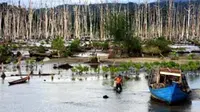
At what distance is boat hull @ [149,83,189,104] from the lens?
39.8 metres

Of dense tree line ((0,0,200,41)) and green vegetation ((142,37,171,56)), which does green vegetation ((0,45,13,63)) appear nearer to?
green vegetation ((142,37,171,56))

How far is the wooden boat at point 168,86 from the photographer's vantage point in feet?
131

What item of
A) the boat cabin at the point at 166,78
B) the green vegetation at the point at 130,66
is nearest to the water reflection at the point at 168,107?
the boat cabin at the point at 166,78

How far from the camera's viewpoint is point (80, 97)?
45.1 m

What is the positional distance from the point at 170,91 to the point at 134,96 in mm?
6488

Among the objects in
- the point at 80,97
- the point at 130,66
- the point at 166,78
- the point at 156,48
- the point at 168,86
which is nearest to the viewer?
the point at 168,86

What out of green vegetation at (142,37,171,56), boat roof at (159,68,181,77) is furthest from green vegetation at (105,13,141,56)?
boat roof at (159,68,181,77)

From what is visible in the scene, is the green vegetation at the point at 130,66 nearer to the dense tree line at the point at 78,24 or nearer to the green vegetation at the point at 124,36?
the green vegetation at the point at 124,36

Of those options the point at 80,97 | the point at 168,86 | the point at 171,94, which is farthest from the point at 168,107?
the point at 80,97

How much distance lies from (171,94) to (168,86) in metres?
0.69

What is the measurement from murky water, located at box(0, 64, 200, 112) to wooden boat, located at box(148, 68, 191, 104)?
25.7 inches

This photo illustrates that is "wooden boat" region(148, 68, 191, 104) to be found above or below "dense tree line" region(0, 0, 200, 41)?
below

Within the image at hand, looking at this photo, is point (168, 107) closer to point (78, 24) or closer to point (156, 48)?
point (156, 48)

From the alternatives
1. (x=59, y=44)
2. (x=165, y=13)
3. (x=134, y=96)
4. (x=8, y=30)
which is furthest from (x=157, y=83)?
(x=165, y=13)
